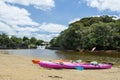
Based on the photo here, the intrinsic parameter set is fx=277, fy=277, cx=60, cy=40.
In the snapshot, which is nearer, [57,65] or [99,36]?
[57,65]

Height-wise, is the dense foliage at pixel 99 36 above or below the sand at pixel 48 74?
above

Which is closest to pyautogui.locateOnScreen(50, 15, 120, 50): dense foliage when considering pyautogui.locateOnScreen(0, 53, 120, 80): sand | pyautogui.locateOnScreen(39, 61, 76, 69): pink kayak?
pyautogui.locateOnScreen(39, 61, 76, 69): pink kayak

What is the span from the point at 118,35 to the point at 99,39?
7502 millimetres

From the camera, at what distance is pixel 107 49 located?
102 metres

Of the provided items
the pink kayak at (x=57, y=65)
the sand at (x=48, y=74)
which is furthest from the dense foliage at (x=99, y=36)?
the sand at (x=48, y=74)

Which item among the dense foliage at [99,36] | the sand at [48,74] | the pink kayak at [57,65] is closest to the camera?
the sand at [48,74]

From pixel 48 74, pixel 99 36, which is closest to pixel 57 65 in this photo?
pixel 48 74

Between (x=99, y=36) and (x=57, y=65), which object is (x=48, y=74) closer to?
(x=57, y=65)

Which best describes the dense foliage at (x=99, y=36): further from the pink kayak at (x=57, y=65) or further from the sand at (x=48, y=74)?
the sand at (x=48, y=74)

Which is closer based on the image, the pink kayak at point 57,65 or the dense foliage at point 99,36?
the pink kayak at point 57,65

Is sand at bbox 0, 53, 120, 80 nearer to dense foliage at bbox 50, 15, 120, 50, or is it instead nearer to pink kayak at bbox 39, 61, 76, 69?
pink kayak at bbox 39, 61, 76, 69

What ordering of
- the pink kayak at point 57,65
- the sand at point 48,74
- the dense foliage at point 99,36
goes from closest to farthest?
1. the sand at point 48,74
2. the pink kayak at point 57,65
3. the dense foliage at point 99,36

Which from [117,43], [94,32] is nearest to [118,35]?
[117,43]

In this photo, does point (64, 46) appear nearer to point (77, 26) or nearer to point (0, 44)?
point (77, 26)
